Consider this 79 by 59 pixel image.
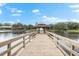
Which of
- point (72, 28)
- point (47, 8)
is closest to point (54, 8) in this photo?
point (47, 8)

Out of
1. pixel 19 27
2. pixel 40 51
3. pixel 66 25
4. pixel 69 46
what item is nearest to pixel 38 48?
pixel 40 51

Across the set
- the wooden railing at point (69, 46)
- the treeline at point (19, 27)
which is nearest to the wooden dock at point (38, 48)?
the wooden railing at point (69, 46)

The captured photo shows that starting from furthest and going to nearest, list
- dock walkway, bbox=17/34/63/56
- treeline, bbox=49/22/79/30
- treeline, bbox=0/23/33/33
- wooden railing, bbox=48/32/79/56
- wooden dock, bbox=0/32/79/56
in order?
treeline, bbox=0/23/33/33
treeline, bbox=49/22/79/30
dock walkway, bbox=17/34/63/56
wooden dock, bbox=0/32/79/56
wooden railing, bbox=48/32/79/56

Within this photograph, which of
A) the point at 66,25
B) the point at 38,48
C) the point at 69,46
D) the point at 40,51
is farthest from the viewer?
the point at 66,25

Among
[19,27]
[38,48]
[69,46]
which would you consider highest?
[19,27]

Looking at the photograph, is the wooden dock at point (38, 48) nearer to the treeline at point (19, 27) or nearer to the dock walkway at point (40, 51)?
the dock walkway at point (40, 51)

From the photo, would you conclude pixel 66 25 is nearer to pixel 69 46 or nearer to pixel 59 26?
pixel 59 26

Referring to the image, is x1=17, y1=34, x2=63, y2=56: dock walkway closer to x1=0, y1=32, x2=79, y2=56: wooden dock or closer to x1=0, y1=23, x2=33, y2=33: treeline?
x1=0, y1=32, x2=79, y2=56: wooden dock

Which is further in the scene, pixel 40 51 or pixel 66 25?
pixel 66 25

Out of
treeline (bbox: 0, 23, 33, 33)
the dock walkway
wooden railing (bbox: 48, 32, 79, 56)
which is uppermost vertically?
treeline (bbox: 0, 23, 33, 33)

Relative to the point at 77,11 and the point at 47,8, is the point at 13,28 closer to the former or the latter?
the point at 47,8

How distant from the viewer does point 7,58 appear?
2.60 meters

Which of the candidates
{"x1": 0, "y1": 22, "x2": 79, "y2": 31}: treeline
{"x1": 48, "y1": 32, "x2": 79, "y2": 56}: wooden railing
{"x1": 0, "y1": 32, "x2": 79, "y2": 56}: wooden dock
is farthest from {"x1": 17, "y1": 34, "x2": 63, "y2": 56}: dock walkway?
{"x1": 0, "y1": 22, "x2": 79, "y2": 31}: treeline

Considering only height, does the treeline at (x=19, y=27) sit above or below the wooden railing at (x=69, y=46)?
above
